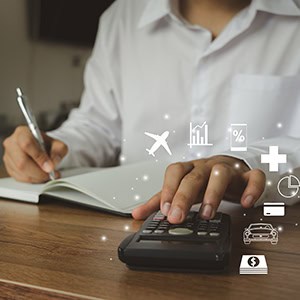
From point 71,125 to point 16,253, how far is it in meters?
0.37

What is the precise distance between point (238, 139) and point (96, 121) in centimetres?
32

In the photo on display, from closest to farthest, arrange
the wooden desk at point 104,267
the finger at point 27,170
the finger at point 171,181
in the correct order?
the wooden desk at point 104,267, the finger at point 171,181, the finger at point 27,170

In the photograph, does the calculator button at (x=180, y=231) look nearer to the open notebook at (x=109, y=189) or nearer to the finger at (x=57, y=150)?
the open notebook at (x=109, y=189)

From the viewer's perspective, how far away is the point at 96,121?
69 cm

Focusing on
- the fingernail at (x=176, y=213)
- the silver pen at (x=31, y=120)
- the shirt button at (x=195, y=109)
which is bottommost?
the silver pen at (x=31, y=120)

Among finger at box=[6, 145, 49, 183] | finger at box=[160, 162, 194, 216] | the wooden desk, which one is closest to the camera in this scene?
the wooden desk

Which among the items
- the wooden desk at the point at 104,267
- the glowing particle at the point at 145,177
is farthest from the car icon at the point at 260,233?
the glowing particle at the point at 145,177

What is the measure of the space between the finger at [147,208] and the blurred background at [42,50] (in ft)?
0.84

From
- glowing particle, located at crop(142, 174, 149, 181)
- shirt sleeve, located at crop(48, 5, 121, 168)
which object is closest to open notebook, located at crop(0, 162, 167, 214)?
glowing particle, located at crop(142, 174, 149, 181)

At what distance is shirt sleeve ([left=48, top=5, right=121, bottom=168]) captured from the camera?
61 cm

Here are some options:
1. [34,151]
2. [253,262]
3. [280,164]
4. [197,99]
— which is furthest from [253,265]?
[34,151]

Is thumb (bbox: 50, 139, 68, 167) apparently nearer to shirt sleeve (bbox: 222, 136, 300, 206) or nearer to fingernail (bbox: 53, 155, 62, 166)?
fingernail (bbox: 53, 155, 62, 166)

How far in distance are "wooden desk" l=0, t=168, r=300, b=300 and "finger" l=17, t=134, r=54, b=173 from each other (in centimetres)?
14

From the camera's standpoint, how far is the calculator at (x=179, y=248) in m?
0.29
